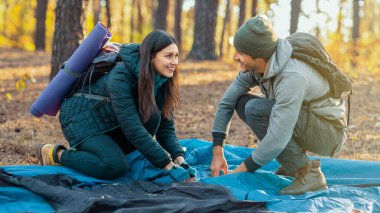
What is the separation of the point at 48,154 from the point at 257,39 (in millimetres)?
1814

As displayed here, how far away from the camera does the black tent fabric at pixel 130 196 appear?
119 inches

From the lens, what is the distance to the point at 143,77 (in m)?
3.85

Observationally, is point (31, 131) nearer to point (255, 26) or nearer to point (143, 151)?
point (143, 151)

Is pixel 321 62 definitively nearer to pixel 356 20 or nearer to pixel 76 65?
pixel 76 65

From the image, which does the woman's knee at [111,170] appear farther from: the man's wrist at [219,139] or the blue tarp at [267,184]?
the man's wrist at [219,139]

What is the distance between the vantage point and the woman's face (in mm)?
3895

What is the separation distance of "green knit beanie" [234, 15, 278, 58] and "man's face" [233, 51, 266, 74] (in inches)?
1.6

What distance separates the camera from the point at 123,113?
3.81 m

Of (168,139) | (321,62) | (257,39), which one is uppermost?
(257,39)

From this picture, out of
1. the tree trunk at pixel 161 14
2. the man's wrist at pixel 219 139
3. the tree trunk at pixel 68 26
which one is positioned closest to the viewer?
the man's wrist at pixel 219 139

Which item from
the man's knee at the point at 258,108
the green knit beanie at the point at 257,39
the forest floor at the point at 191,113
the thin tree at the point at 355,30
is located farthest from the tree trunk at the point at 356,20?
the green knit beanie at the point at 257,39

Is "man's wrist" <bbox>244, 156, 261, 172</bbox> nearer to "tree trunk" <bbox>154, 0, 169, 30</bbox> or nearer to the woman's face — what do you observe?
the woman's face

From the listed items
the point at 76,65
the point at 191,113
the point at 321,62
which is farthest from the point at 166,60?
the point at 191,113

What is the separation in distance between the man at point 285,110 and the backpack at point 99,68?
0.91 meters
